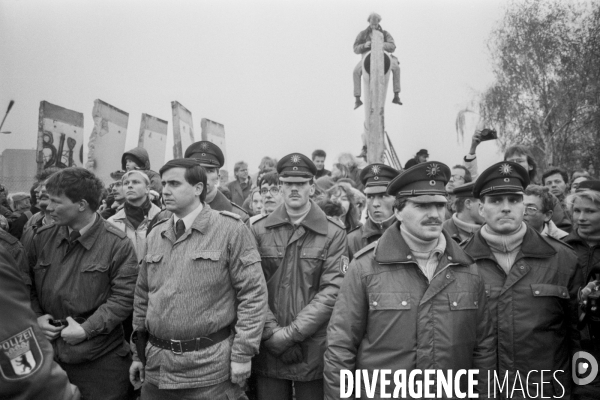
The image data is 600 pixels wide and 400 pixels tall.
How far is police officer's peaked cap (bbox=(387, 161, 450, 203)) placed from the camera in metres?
2.84

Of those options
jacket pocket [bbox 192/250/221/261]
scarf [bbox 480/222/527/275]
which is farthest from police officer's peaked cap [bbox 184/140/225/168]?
scarf [bbox 480/222/527/275]

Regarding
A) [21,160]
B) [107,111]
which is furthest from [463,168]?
[21,160]

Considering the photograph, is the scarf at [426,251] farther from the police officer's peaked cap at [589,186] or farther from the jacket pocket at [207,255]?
the police officer's peaked cap at [589,186]

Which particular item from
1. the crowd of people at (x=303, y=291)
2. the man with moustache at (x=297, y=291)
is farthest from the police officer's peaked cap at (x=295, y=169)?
the man with moustache at (x=297, y=291)

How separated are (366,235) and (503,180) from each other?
1.19 metres

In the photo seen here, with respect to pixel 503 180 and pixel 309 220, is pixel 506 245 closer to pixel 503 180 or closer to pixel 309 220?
pixel 503 180

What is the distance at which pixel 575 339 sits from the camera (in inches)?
120

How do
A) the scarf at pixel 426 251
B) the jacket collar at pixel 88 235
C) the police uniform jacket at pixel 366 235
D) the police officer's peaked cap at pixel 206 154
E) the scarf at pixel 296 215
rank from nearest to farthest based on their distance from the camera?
the scarf at pixel 426 251 < the jacket collar at pixel 88 235 < the scarf at pixel 296 215 < the police uniform jacket at pixel 366 235 < the police officer's peaked cap at pixel 206 154

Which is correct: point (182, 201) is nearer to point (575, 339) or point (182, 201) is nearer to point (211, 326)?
point (211, 326)

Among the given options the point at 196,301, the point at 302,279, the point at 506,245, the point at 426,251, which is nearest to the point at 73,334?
the point at 196,301

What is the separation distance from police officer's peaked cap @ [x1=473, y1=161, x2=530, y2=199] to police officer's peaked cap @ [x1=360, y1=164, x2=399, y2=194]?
1033mm

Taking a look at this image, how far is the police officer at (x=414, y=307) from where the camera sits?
263 centimetres

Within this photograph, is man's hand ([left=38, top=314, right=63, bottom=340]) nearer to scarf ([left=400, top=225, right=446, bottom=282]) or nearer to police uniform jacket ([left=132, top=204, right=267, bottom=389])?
police uniform jacket ([left=132, top=204, right=267, bottom=389])

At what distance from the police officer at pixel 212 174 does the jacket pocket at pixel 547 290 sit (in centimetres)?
231
